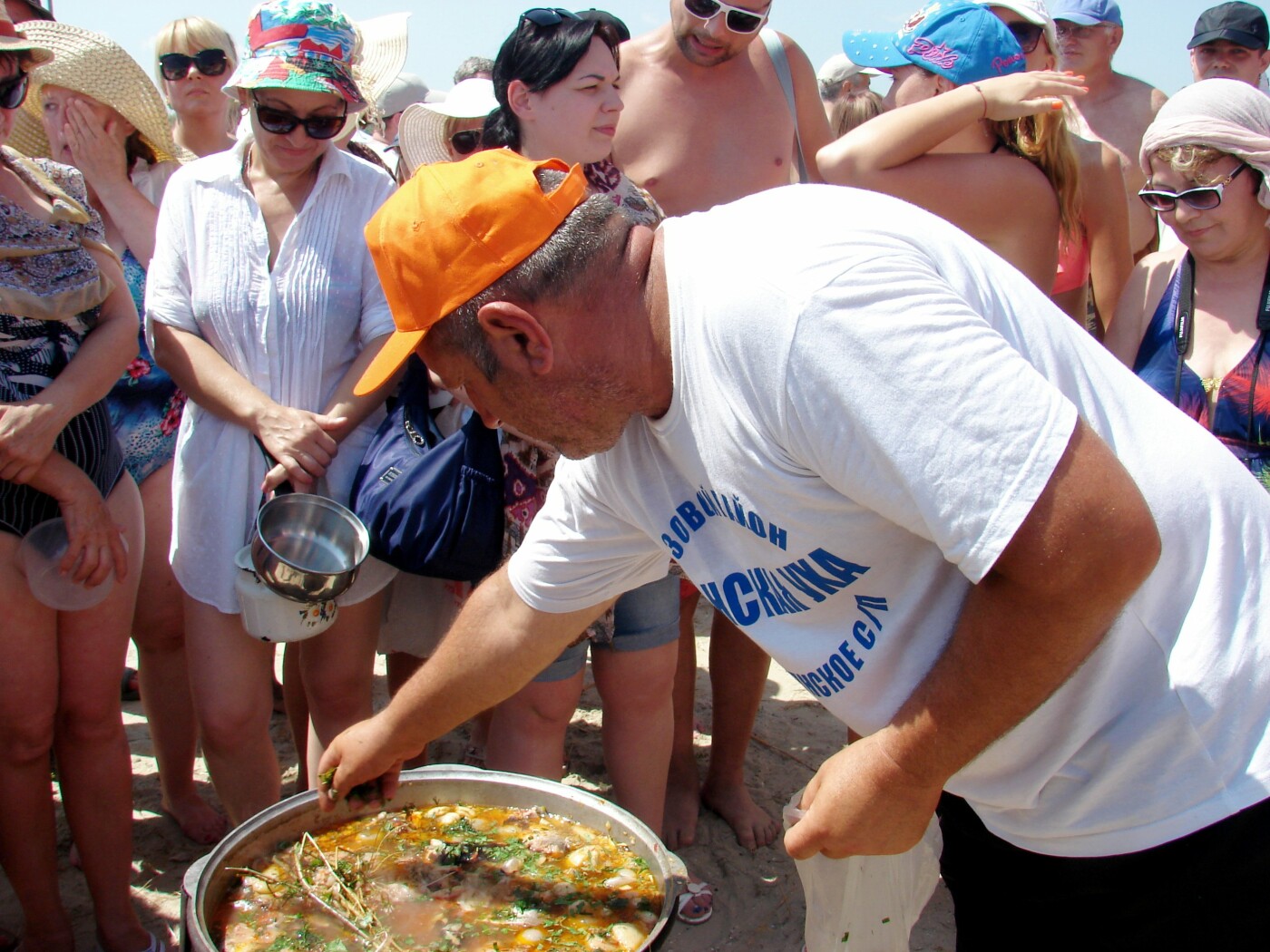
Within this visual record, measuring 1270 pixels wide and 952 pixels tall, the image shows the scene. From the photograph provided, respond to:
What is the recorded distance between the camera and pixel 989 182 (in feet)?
9.78

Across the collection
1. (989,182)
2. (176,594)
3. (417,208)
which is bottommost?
(176,594)

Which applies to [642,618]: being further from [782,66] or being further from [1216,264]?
[782,66]

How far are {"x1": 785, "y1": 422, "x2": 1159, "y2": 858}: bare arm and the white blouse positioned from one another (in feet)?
5.85

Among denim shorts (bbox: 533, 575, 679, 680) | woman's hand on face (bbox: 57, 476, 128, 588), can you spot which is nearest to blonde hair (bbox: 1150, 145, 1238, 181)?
denim shorts (bbox: 533, 575, 679, 680)

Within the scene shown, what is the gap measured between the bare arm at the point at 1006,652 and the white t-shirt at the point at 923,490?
0.05 metres

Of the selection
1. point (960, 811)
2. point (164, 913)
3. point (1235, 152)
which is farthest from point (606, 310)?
point (164, 913)

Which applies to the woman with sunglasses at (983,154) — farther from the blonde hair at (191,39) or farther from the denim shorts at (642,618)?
the blonde hair at (191,39)

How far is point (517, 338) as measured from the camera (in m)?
1.39

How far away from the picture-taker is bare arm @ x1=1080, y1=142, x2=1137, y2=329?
10.8 ft

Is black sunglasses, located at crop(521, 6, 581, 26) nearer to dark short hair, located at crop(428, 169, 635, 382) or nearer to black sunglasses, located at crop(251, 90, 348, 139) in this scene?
black sunglasses, located at crop(251, 90, 348, 139)

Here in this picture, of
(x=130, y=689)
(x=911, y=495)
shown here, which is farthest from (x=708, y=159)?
(x=130, y=689)

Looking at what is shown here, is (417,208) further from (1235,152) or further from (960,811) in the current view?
(1235,152)

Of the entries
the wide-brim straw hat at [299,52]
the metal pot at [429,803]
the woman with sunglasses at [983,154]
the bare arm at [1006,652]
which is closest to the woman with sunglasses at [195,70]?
the wide-brim straw hat at [299,52]

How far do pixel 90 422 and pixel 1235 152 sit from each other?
2857 mm
